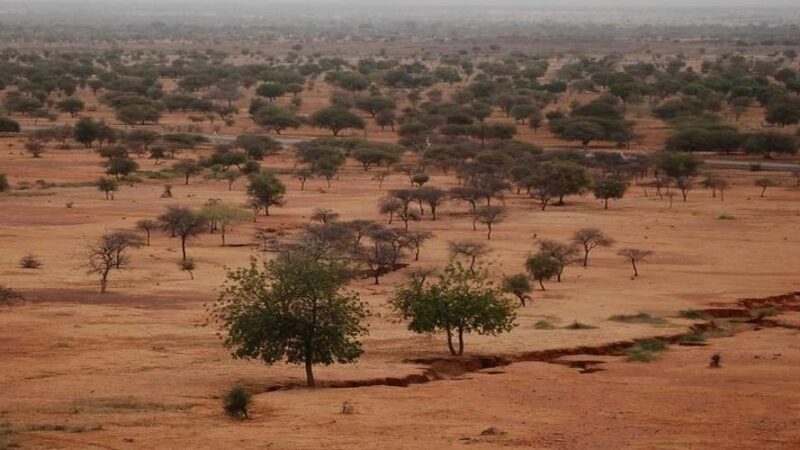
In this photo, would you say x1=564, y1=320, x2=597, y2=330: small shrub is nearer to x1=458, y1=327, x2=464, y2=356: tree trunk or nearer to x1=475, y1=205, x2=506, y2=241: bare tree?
x1=458, y1=327, x2=464, y2=356: tree trunk

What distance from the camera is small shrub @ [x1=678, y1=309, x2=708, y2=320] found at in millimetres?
47631

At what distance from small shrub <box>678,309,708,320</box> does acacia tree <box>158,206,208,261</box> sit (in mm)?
23390

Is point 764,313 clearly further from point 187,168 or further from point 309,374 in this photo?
point 187,168

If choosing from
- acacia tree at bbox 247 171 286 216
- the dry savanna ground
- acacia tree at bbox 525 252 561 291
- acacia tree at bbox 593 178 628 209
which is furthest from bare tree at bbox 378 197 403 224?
acacia tree at bbox 525 252 561 291

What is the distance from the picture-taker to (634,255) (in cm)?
5878

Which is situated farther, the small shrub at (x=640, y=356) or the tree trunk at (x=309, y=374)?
the small shrub at (x=640, y=356)

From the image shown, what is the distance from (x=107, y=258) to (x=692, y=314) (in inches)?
892

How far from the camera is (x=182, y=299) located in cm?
5075

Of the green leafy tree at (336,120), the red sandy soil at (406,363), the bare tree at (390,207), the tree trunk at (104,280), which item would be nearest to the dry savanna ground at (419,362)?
the red sandy soil at (406,363)

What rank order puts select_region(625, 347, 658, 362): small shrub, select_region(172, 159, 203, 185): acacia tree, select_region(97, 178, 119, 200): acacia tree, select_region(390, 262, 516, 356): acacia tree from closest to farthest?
select_region(625, 347, 658, 362): small shrub < select_region(390, 262, 516, 356): acacia tree < select_region(97, 178, 119, 200): acacia tree < select_region(172, 159, 203, 185): acacia tree

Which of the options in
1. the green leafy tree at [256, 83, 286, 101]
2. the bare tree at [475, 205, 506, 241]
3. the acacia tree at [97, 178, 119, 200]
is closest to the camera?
the bare tree at [475, 205, 506, 241]

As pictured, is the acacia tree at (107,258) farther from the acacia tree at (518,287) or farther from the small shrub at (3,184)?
the small shrub at (3,184)

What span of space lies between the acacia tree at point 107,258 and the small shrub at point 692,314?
20856 millimetres

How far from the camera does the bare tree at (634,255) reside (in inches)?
2293
